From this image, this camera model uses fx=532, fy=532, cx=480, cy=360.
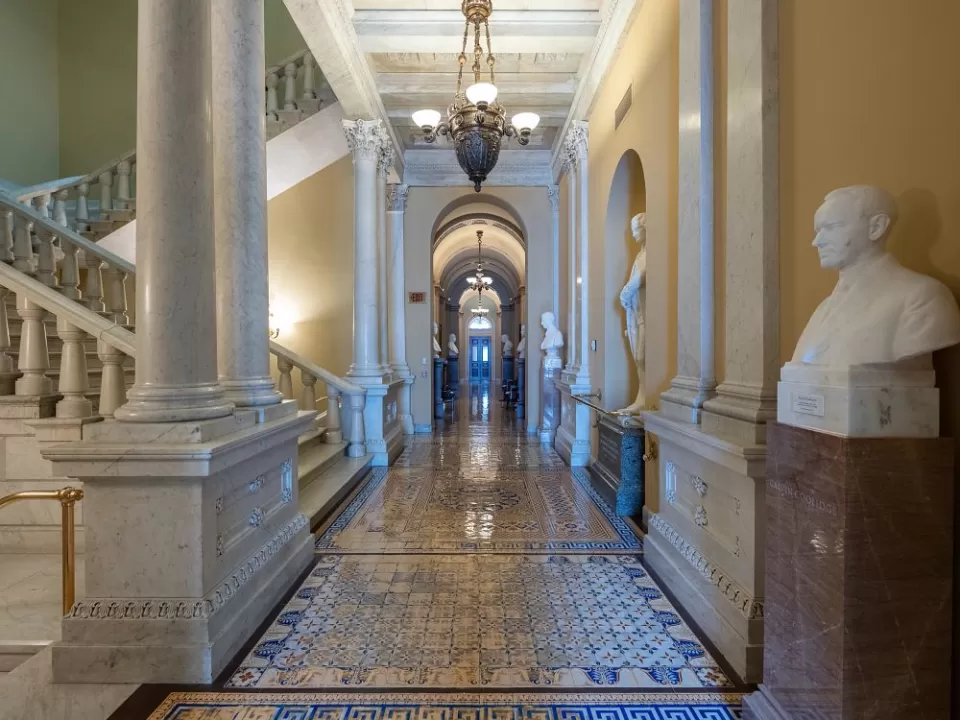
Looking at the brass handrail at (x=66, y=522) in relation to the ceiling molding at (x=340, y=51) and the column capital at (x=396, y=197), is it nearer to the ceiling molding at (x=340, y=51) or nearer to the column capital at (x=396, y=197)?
the ceiling molding at (x=340, y=51)

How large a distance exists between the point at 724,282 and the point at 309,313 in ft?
27.3

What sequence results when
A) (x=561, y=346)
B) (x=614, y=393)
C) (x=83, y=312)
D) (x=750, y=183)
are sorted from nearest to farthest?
(x=750, y=183) → (x=83, y=312) → (x=614, y=393) → (x=561, y=346)

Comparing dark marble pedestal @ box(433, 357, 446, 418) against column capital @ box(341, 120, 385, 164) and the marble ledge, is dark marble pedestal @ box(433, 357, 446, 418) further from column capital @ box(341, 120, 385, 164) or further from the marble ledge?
the marble ledge

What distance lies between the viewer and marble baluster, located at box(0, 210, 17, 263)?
5.71m

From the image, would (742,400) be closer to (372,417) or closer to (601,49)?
(601,49)

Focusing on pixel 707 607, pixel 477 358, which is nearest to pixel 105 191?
pixel 707 607

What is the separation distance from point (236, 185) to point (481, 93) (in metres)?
2.43

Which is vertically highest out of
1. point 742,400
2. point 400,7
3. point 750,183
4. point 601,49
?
point 400,7

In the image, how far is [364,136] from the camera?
7652 millimetres

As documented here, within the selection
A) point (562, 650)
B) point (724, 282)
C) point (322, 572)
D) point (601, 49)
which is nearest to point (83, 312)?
point (322, 572)

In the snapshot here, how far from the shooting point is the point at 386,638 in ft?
9.63

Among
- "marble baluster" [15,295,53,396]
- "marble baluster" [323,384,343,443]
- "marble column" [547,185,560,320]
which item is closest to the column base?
"marble baluster" [15,295,53,396]

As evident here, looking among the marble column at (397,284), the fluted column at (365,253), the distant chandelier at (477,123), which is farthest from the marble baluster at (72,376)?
the marble column at (397,284)

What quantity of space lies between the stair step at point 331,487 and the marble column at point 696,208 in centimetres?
315
